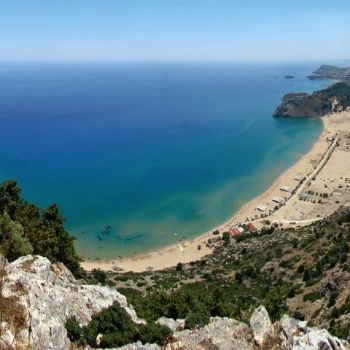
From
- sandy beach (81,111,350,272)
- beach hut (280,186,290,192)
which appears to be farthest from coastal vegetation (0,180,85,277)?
beach hut (280,186,290,192)

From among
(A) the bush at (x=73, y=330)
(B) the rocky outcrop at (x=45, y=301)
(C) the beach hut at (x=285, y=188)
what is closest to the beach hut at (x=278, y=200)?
(C) the beach hut at (x=285, y=188)

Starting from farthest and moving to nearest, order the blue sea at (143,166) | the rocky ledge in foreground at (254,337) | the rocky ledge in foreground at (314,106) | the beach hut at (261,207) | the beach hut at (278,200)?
the rocky ledge in foreground at (314,106) → the beach hut at (278,200) → the beach hut at (261,207) → the blue sea at (143,166) → the rocky ledge in foreground at (254,337)

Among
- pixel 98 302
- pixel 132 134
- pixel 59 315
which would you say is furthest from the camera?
pixel 132 134

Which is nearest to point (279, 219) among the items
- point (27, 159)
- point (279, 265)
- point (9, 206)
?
point (279, 265)

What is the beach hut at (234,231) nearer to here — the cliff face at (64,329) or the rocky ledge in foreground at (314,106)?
the cliff face at (64,329)

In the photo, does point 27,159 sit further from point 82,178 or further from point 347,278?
point 347,278

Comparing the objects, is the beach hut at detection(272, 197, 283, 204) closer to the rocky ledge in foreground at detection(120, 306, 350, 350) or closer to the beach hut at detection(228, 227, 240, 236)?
the beach hut at detection(228, 227, 240, 236)
